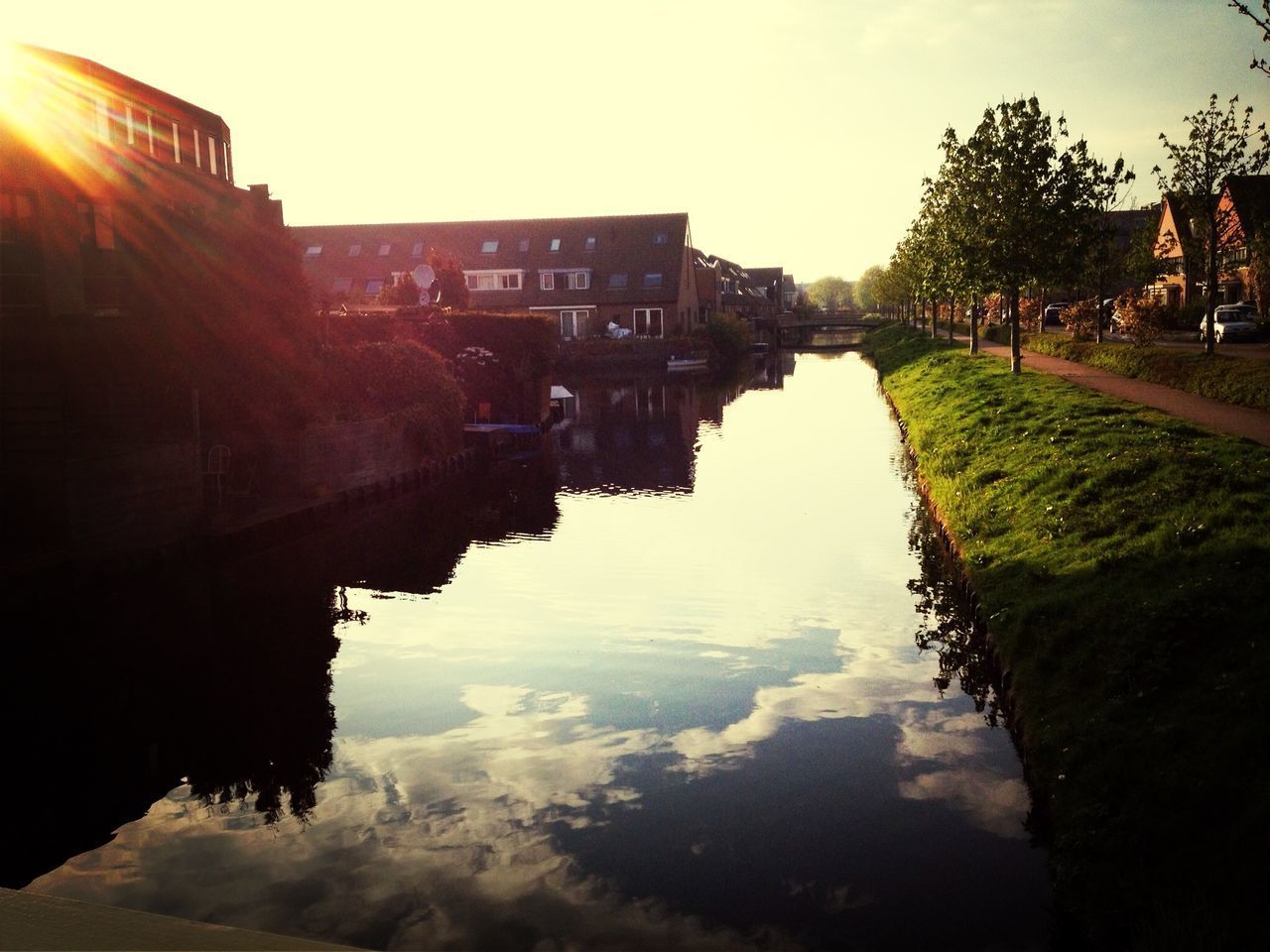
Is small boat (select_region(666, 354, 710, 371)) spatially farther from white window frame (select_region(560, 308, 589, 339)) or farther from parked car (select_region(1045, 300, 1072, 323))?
parked car (select_region(1045, 300, 1072, 323))

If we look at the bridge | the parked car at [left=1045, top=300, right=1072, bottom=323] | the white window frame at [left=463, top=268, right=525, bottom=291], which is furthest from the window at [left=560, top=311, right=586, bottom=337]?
the parked car at [left=1045, top=300, right=1072, bottom=323]

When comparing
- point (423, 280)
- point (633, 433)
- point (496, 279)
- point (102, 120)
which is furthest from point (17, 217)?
point (496, 279)

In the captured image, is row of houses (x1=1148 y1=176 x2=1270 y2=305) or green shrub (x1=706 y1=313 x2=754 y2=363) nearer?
row of houses (x1=1148 y1=176 x2=1270 y2=305)

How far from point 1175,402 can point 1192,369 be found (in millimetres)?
3973

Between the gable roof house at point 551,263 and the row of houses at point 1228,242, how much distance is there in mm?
37723

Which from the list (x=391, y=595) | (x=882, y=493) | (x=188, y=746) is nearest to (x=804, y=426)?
(x=882, y=493)

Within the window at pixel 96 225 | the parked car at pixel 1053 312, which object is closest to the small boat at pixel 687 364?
the parked car at pixel 1053 312

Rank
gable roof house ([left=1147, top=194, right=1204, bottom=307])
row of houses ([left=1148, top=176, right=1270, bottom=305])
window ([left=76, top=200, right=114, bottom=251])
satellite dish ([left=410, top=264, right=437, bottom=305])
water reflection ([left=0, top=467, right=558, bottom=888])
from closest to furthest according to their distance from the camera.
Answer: water reflection ([left=0, top=467, right=558, bottom=888]) → window ([left=76, top=200, right=114, bottom=251]) → row of houses ([left=1148, top=176, right=1270, bottom=305]) → satellite dish ([left=410, top=264, right=437, bottom=305]) → gable roof house ([left=1147, top=194, right=1204, bottom=307])

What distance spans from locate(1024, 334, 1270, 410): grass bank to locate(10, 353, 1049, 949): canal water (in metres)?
9.99

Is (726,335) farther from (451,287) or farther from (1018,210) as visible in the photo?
(1018,210)

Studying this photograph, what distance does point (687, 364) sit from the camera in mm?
79938

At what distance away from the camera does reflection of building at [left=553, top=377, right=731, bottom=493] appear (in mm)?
31953

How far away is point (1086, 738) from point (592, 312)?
264 ft

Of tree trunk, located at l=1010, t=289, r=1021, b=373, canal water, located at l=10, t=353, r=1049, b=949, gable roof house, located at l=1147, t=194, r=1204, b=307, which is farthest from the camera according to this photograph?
gable roof house, located at l=1147, t=194, r=1204, b=307
